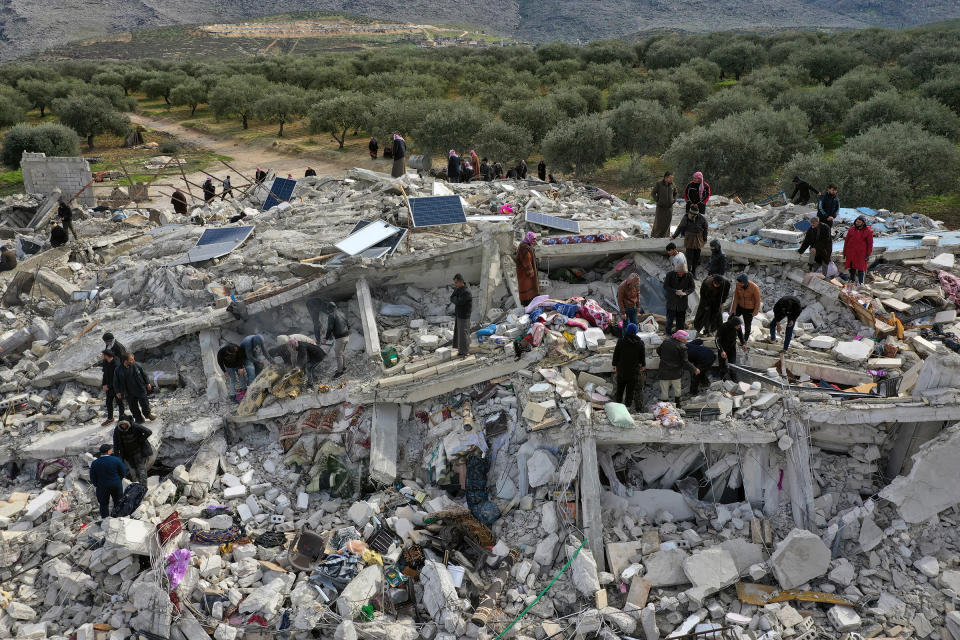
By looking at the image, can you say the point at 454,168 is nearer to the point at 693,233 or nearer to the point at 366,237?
the point at 366,237

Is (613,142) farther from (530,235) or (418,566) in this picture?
(418,566)

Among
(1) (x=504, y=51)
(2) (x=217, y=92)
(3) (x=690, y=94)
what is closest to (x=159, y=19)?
(1) (x=504, y=51)

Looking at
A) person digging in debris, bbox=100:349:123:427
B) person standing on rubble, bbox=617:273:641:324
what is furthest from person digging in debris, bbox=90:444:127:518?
person standing on rubble, bbox=617:273:641:324

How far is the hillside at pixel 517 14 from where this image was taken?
270 feet

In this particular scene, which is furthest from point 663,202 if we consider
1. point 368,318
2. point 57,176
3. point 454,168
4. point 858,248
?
point 57,176

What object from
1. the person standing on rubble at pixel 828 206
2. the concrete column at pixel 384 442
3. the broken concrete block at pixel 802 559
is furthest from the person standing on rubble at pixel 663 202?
the broken concrete block at pixel 802 559

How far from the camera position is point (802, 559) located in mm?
6863

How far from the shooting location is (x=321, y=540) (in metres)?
7.48

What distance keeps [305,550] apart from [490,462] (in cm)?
233

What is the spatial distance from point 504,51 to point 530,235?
5118 cm

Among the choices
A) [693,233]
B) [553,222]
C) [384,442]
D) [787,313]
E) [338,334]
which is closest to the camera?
[384,442]

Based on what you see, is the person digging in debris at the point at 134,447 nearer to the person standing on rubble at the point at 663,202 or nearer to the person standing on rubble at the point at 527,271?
the person standing on rubble at the point at 527,271

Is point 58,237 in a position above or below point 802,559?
above

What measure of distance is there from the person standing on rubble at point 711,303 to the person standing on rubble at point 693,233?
4.63ft
